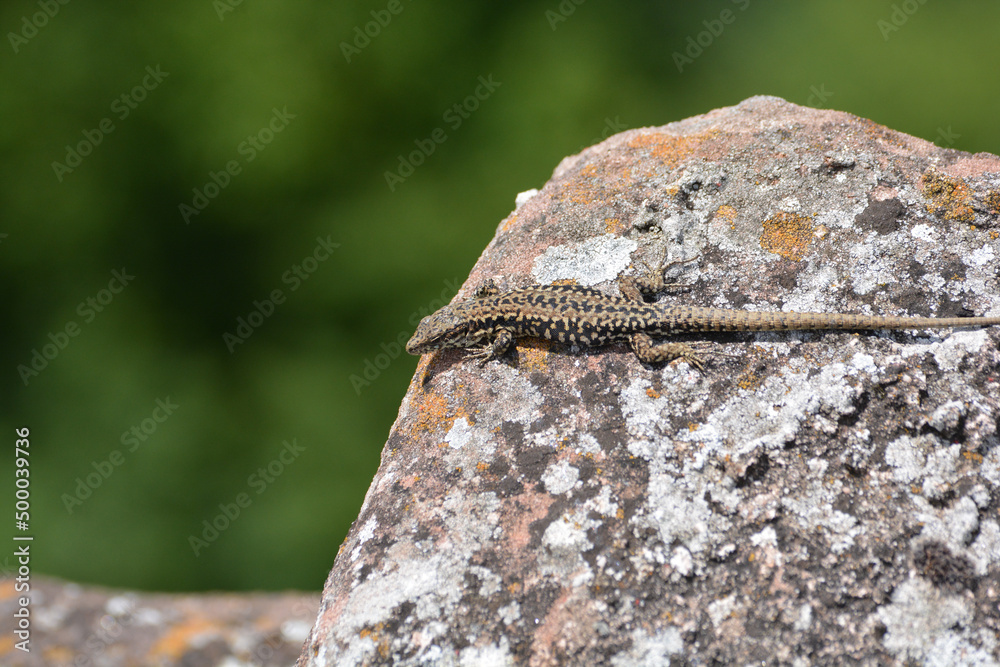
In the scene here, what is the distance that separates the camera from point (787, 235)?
173 inches

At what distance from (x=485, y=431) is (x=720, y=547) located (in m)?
1.34

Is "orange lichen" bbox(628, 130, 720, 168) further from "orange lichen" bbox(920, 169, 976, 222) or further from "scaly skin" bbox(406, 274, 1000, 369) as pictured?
"orange lichen" bbox(920, 169, 976, 222)

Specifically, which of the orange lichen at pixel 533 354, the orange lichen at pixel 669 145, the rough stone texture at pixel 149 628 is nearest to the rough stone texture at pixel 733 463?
the orange lichen at pixel 533 354

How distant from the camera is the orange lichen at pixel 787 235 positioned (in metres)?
4.33

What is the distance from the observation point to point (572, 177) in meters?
5.36

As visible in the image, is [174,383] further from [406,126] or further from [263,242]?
[406,126]

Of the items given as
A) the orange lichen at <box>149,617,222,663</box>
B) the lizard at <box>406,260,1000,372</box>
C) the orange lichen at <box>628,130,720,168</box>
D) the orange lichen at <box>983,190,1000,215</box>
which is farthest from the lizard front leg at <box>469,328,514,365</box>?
the orange lichen at <box>149,617,222,663</box>

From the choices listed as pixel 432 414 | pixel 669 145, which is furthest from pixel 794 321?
pixel 432 414

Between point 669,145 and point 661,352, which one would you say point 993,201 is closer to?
point 669,145

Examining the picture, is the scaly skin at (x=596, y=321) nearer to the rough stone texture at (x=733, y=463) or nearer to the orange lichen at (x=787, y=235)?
the rough stone texture at (x=733, y=463)

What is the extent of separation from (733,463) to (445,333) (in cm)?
200

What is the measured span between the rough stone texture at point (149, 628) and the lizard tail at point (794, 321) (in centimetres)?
377

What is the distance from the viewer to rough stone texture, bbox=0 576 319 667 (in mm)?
5359

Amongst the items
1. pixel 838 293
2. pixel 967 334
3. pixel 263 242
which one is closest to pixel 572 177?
pixel 838 293
